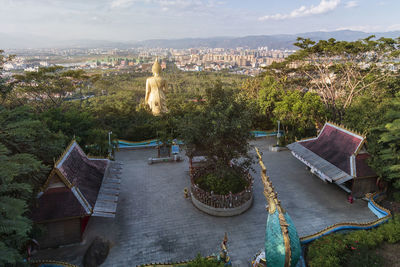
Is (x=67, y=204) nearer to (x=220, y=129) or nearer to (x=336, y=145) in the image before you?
(x=220, y=129)

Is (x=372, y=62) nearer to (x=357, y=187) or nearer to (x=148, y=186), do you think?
(x=357, y=187)

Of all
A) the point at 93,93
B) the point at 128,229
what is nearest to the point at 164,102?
the point at 128,229

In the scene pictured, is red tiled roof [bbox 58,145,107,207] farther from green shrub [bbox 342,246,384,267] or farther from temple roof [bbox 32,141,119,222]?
green shrub [bbox 342,246,384,267]

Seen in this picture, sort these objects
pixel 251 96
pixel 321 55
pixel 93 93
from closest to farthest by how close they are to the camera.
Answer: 1. pixel 321 55
2. pixel 251 96
3. pixel 93 93

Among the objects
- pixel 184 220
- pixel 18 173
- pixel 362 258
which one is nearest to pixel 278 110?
pixel 184 220

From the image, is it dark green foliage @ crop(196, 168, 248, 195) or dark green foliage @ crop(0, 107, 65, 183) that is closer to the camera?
dark green foliage @ crop(0, 107, 65, 183)

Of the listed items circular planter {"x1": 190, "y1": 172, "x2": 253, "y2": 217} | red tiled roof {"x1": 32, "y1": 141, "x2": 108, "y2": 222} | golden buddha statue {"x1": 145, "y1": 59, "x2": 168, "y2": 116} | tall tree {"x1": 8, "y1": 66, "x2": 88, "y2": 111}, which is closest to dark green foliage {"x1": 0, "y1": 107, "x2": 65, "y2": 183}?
red tiled roof {"x1": 32, "y1": 141, "x2": 108, "y2": 222}
